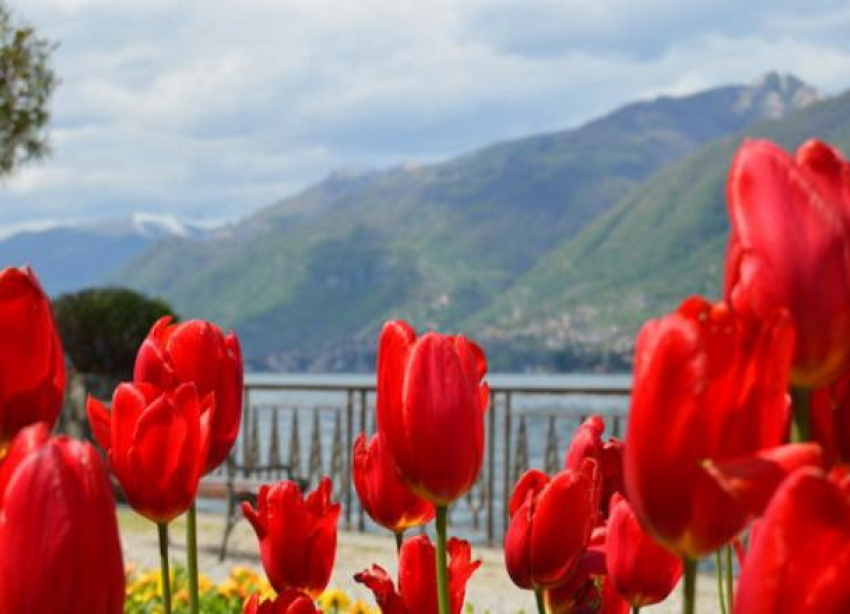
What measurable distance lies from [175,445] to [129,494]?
68 mm

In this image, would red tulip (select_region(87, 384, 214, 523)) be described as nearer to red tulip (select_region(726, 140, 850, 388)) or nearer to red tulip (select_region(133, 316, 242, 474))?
red tulip (select_region(133, 316, 242, 474))

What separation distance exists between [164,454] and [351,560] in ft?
32.2

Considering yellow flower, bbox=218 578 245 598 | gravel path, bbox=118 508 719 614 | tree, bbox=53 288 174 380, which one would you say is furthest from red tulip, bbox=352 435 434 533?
tree, bbox=53 288 174 380

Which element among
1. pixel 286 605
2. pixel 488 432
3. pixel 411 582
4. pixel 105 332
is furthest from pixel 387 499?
pixel 105 332

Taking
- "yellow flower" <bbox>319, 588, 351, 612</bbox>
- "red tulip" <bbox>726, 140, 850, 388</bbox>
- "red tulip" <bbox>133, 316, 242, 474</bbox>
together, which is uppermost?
"red tulip" <bbox>726, 140, 850, 388</bbox>

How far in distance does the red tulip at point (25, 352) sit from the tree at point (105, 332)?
51.5 feet

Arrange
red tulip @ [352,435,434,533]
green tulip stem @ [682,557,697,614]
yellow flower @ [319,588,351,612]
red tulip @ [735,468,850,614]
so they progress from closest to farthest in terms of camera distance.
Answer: red tulip @ [735,468,850,614] < green tulip stem @ [682,557,697,614] < red tulip @ [352,435,434,533] < yellow flower @ [319,588,351,612]

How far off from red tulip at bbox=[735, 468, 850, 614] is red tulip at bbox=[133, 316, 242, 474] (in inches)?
29.8

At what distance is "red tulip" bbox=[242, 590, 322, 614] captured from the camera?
52.7 inches

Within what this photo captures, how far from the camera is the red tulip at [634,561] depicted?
123 cm

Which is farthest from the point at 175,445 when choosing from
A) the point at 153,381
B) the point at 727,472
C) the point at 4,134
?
the point at 4,134

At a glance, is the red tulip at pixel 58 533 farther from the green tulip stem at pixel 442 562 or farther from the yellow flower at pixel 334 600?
the yellow flower at pixel 334 600

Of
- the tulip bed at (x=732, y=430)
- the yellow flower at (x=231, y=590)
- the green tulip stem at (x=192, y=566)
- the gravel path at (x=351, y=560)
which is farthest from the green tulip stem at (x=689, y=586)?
the gravel path at (x=351, y=560)

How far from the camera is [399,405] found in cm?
114
